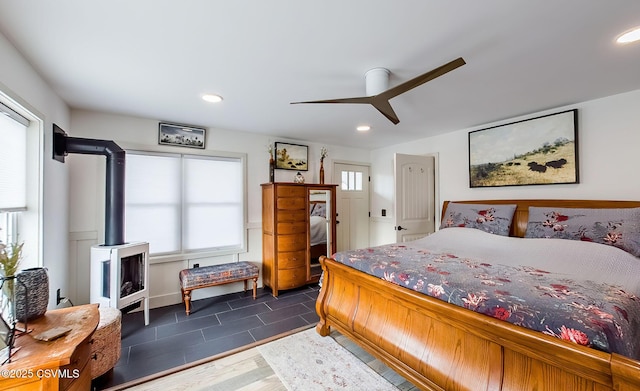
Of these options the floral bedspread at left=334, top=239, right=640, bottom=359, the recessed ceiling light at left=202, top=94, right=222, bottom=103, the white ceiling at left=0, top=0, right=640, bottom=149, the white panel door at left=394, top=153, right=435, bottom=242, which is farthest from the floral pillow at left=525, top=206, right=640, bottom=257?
the recessed ceiling light at left=202, top=94, right=222, bottom=103

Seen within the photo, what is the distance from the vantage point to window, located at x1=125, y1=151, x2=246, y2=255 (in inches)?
123

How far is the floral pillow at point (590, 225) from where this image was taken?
210 cm

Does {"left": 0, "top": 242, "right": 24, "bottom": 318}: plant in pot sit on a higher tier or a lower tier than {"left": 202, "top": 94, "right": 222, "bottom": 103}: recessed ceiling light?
lower

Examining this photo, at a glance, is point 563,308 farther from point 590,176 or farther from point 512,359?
point 590,176

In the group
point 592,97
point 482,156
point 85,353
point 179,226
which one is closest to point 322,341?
point 85,353

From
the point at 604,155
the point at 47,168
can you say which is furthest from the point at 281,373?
the point at 604,155

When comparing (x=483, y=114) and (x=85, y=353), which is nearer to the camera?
(x=85, y=353)

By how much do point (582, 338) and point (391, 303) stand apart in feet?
3.42

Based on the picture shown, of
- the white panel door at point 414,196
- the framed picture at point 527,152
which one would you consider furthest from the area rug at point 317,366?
the framed picture at point 527,152

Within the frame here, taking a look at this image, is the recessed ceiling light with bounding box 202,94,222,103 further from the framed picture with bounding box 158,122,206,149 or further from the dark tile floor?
the dark tile floor

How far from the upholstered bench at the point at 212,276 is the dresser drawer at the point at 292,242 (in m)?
0.47

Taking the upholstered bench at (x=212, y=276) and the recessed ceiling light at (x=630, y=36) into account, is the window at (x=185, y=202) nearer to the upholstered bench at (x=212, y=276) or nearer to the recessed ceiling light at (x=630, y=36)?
the upholstered bench at (x=212, y=276)

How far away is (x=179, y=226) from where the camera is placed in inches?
132

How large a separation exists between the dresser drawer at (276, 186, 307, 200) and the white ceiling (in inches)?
47.0
